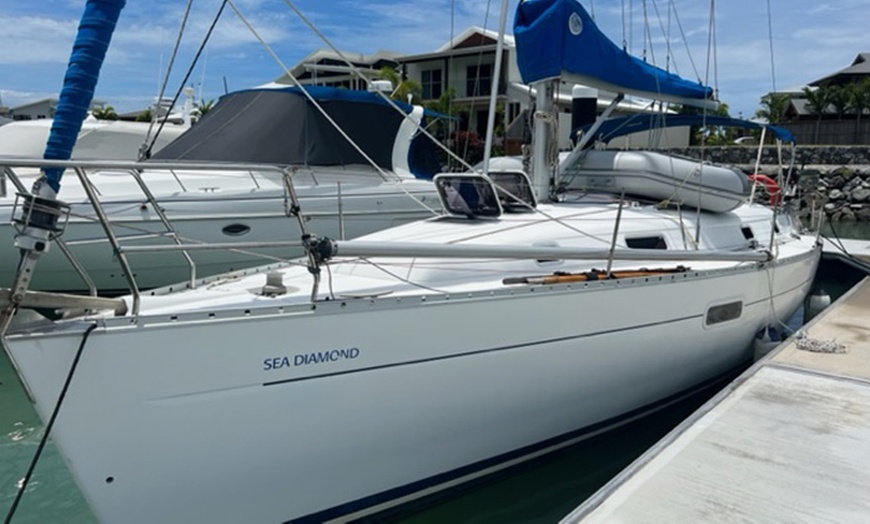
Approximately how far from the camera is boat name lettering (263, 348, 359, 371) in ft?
10.7

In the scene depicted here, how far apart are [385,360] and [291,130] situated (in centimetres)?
549

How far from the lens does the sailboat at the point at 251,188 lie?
746 cm

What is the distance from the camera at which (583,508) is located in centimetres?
315

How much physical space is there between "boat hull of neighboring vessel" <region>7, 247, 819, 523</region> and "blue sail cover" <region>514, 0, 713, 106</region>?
2159 mm

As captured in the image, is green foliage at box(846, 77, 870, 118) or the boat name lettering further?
green foliage at box(846, 77, 870, 118)

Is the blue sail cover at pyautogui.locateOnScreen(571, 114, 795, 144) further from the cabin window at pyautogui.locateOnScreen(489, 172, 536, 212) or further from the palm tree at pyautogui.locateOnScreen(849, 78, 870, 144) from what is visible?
the palm tree at pyautogui.locateOnScreen(849, 78, 870, 144)

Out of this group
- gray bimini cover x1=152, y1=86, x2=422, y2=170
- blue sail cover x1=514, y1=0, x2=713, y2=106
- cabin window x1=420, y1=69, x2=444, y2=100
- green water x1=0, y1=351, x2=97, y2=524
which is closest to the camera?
green water x1=0, y1=351, x2=97, y2=524

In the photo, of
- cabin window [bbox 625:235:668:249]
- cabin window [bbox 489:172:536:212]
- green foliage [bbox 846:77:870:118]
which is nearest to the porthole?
cabin window [bbox 489:172:536:212]

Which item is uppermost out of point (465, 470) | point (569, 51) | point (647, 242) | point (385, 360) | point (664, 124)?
point (569, 51)

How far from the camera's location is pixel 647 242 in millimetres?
5406

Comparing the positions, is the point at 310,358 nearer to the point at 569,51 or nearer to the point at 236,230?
the point at 569,51

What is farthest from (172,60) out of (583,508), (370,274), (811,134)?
(811,134)

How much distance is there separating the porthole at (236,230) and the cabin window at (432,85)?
22838 mm

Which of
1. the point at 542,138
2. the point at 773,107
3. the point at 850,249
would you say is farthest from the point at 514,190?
the point at 773,107
